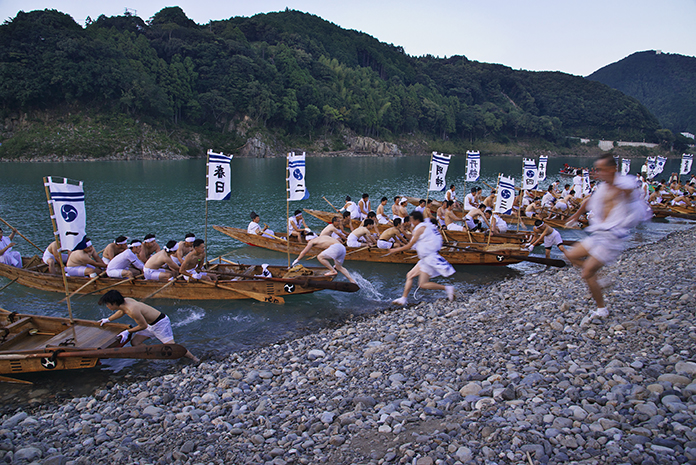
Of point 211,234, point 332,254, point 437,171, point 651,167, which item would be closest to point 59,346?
point 332,254

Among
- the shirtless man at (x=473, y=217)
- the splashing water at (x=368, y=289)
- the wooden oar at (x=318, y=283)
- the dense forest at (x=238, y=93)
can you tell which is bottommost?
the splashing water at (x=368, y=289)

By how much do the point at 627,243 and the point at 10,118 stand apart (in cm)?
9805

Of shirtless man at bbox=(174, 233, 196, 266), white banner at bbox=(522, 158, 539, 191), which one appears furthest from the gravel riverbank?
white banner at bbox=(522, 158, 539, 191)

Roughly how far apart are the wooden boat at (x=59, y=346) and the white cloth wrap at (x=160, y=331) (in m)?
0.52

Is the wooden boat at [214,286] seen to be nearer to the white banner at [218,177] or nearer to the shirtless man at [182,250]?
A: the shirtless man at [182,250]

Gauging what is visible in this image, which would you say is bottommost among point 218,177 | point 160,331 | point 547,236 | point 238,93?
point 160,331

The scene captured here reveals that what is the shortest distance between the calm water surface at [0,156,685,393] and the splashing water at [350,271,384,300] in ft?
0.15

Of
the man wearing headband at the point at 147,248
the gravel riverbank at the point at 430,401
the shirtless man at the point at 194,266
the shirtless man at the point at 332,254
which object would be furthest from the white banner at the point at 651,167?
the man wearing headband at the point at 147,248

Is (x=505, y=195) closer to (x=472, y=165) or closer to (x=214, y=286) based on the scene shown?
(x=472, y=165)

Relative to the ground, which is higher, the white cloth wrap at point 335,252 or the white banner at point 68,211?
the white banner at point 68,211

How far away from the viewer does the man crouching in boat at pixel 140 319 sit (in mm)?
8484

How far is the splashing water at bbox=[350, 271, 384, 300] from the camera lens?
14.3 m

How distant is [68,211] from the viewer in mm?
8945

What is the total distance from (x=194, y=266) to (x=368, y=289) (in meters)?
6.18
